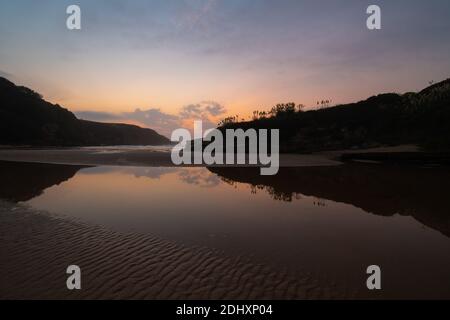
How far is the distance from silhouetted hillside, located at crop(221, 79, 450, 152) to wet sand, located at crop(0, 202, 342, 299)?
201 feet

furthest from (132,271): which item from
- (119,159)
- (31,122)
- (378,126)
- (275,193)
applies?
(31,122)

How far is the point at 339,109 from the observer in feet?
485

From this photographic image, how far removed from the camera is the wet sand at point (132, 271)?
5.70 metres

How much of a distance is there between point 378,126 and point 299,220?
107m

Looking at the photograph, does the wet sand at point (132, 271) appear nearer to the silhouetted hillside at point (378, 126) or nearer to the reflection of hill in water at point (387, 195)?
the reflection of hill in water at point (387, 195)

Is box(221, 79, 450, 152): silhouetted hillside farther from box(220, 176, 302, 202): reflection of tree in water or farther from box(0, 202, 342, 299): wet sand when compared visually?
box(0, 202, 342, 299): wet sand

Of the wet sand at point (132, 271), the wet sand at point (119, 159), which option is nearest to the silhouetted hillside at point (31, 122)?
the wet sand at point (119, 159)

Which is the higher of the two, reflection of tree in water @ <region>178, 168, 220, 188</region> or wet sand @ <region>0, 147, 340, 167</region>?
wet sand @ <region>0, 147, 340, 167</region>

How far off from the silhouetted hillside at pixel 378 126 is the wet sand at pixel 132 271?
201ft

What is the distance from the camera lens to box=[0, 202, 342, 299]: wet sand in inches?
224

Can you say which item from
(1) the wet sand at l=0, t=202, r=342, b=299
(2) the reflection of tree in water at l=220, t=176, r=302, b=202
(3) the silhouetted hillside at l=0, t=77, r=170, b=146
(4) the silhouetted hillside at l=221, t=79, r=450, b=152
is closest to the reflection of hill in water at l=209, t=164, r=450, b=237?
(2) the reflection of tree in water at l=220, t=176, r=302, b=202
